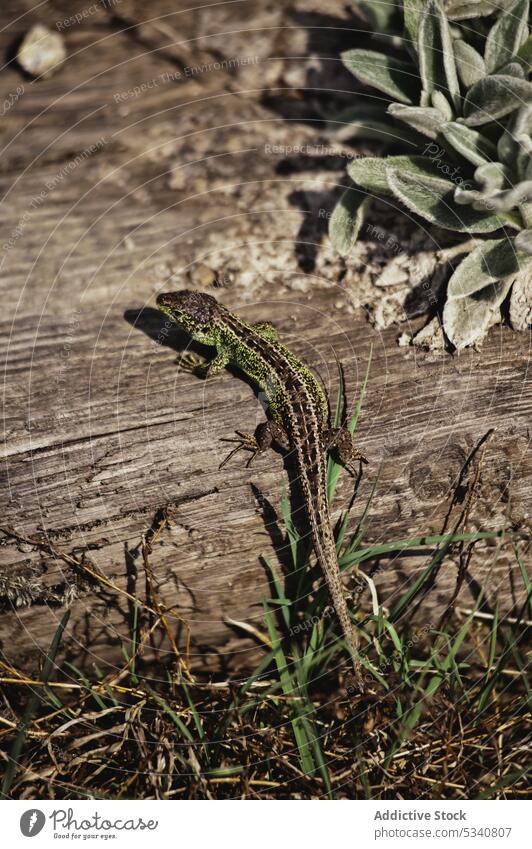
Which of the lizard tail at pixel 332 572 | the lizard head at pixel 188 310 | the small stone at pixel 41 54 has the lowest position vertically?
the lizard tail at pixel 332 572

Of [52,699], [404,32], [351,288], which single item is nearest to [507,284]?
[351,288]

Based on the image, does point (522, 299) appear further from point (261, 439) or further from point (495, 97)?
point (261, 439)

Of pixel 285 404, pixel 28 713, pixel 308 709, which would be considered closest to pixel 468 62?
pixel 285 404

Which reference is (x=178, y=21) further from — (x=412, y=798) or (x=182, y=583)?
(x=412, y=798)

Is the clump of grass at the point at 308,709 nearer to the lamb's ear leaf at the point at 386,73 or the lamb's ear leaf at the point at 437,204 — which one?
the lamb's ear leaf at the point at 437,204

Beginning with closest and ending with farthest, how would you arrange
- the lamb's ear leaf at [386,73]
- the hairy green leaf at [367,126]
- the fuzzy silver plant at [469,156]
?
1. the fuzzy silver plant at [469,156]
2. the lamb's ear leaf at [386,73]
3. the hairy green leaf at [367,126]

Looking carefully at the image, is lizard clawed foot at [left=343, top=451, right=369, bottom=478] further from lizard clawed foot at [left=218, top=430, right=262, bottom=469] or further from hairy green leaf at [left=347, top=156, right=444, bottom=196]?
hairy green leaf at [left=347, top=156, right=444, bottom=196]

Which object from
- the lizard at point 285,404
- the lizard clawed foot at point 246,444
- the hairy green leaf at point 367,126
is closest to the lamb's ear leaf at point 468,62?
the hairy green leaf at point 367,126

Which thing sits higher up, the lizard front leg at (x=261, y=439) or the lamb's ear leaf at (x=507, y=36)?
the lamb's ear leaf at (x=507, y=36)
